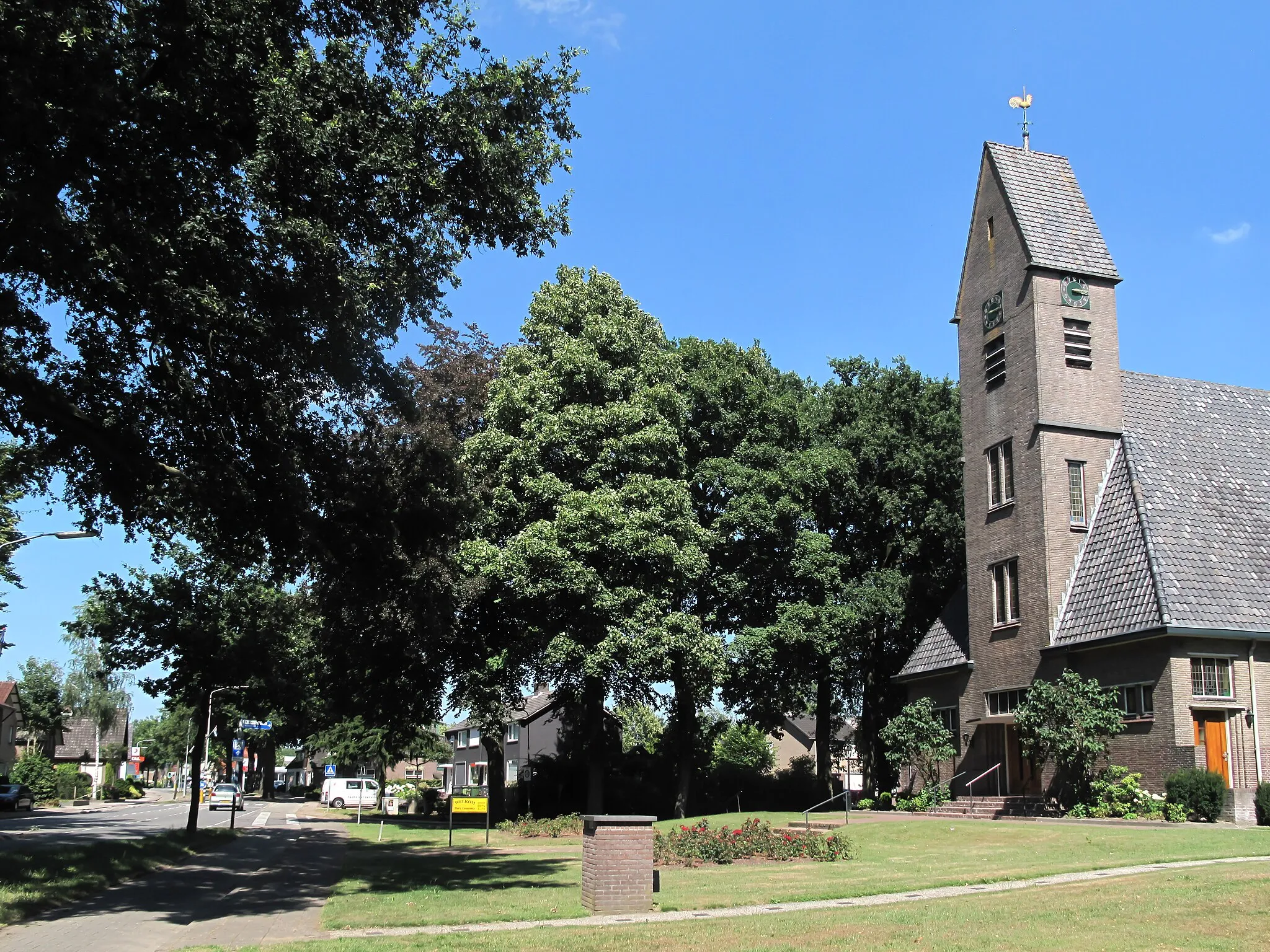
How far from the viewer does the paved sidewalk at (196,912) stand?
1211cm

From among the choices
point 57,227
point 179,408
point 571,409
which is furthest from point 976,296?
point 57,227

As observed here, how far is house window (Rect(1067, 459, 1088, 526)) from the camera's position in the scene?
30938 millimetres

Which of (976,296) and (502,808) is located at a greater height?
(976,296)

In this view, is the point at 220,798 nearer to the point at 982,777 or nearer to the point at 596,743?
the point at 596,743

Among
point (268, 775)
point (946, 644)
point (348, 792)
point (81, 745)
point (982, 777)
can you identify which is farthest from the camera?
point (81, 745)

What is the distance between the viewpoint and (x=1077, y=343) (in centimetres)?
3145

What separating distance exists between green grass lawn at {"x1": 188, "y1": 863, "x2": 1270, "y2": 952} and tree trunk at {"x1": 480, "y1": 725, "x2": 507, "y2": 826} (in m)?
27.3

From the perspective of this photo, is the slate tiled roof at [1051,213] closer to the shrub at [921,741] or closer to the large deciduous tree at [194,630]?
the shrub at [921,741]

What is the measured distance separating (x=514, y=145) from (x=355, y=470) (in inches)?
232

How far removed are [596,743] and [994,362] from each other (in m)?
17.5

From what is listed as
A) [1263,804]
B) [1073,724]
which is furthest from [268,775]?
[1263,804]

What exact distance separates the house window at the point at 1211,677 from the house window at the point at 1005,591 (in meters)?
6.09

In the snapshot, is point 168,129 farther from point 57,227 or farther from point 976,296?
point 976,296

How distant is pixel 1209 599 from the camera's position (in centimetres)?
2683
